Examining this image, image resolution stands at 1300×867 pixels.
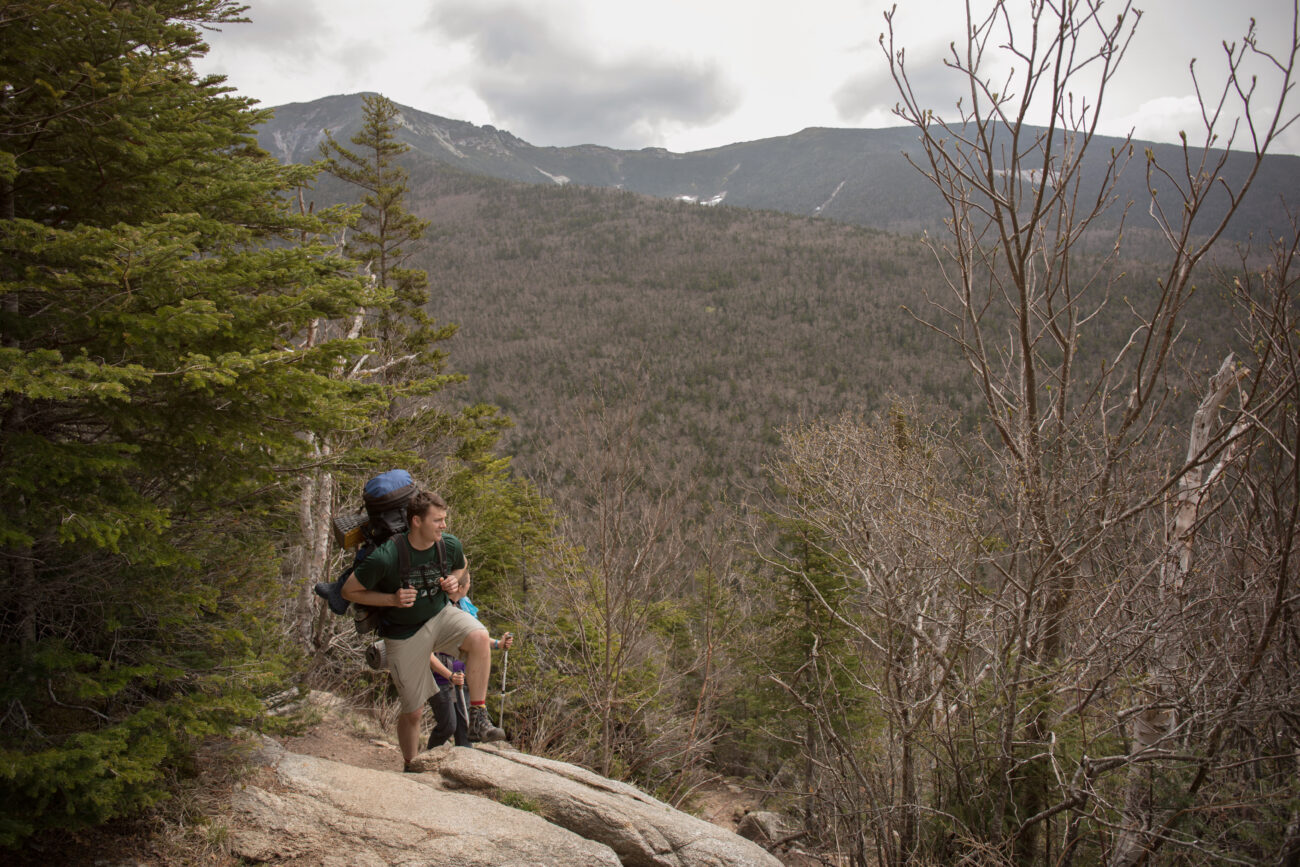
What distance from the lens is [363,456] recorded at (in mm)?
4395

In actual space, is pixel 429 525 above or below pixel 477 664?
above

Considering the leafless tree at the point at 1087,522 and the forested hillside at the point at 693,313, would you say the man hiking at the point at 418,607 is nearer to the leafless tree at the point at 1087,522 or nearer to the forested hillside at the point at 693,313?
the leafless tree at the point at 1087,522

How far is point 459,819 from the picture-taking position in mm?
3506

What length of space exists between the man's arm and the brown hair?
0.43 meters

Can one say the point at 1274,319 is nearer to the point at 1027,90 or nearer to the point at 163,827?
the point at 1027,90

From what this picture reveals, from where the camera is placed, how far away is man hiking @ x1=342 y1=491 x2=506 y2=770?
3809 mm

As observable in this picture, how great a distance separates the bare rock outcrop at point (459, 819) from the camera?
10.7ft

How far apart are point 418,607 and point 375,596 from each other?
305mm

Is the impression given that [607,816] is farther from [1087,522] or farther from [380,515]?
[1087,522]

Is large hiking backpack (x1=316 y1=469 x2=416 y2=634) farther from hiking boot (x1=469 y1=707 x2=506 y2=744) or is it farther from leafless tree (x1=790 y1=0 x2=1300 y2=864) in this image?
leafless tree (x1=790 y1=0 x2=1300 y2=864)

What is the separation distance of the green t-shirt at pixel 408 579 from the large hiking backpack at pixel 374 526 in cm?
6

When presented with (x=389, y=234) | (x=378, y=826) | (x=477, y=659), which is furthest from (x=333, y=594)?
(x=389, y=234)

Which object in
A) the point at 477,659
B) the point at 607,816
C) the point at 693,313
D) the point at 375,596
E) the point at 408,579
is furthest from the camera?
A: the point at 693,313

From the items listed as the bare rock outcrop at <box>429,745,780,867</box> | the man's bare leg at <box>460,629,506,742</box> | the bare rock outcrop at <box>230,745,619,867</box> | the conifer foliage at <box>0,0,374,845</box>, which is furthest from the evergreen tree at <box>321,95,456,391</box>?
the bare rock outcrop at <box>230,745,619,867</box>
